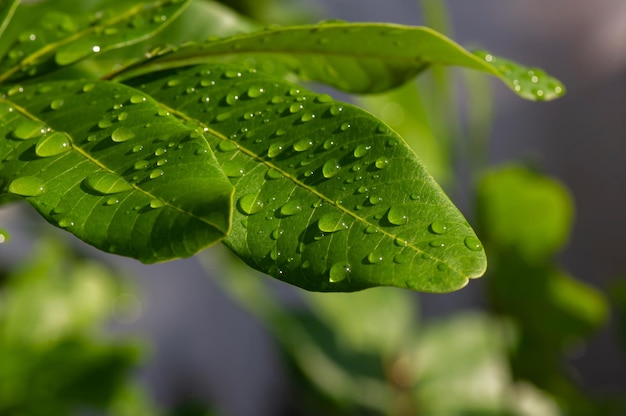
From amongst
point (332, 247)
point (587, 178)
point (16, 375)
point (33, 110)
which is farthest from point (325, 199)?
point (587, 178)

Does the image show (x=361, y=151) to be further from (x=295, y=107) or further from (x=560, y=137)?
(x=560, y=137)

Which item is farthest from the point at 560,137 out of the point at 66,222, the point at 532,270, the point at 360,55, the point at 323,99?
the point at 66,222

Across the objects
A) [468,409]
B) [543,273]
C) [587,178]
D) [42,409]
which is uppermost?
[543,273]

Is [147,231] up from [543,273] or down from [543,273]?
up

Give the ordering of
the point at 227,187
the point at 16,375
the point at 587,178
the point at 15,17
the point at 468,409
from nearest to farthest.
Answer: the point at 227,187
the point at 15,17
the point at 16,375
the point at 468,409
the point at 587,178

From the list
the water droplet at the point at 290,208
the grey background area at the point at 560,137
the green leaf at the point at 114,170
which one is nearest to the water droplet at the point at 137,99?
the green leaf at the point at 114,170

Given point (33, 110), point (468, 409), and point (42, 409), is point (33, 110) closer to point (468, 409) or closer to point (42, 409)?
point (42, 409)

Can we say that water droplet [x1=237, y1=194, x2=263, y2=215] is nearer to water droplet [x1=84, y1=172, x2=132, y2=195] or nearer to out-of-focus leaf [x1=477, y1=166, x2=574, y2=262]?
water droplet [x1=84, y1=172, x2=132, y2=195]
